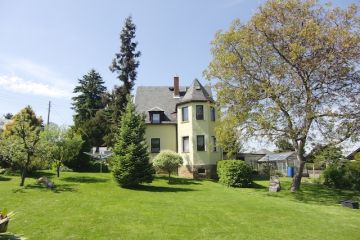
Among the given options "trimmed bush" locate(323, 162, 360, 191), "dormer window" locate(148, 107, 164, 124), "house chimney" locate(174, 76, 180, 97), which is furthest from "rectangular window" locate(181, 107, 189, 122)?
"trimmed bush" locate(323, 162, 360, 191)

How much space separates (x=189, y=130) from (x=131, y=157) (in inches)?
437

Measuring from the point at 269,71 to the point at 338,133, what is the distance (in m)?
6.57

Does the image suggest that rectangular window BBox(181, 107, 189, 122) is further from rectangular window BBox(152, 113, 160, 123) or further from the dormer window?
rectangular window BBox(152, 113, 160, 123)

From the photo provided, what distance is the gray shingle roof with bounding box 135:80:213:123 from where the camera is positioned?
36156 millimetres

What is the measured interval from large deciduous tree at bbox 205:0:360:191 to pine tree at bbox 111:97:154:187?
22.9 feet

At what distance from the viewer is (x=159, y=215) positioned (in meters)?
15.2

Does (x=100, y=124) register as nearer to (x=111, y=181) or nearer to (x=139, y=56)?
(x=139, y=56)

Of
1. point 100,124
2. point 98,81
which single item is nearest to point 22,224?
point 100,124

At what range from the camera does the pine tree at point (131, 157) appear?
947 inches

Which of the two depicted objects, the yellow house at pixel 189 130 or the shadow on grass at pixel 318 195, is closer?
the shadow on grass at pixel 318 195

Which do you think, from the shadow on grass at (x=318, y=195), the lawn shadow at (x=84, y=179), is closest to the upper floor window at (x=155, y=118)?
the lawn shadow at (x=84, y=179)

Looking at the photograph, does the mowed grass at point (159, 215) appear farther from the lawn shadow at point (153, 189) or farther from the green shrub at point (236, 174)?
the green shrub at point (236, 174)

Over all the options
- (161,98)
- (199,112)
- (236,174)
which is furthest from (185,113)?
(236,174)

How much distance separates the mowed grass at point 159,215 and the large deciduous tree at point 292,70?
17.5 ft
